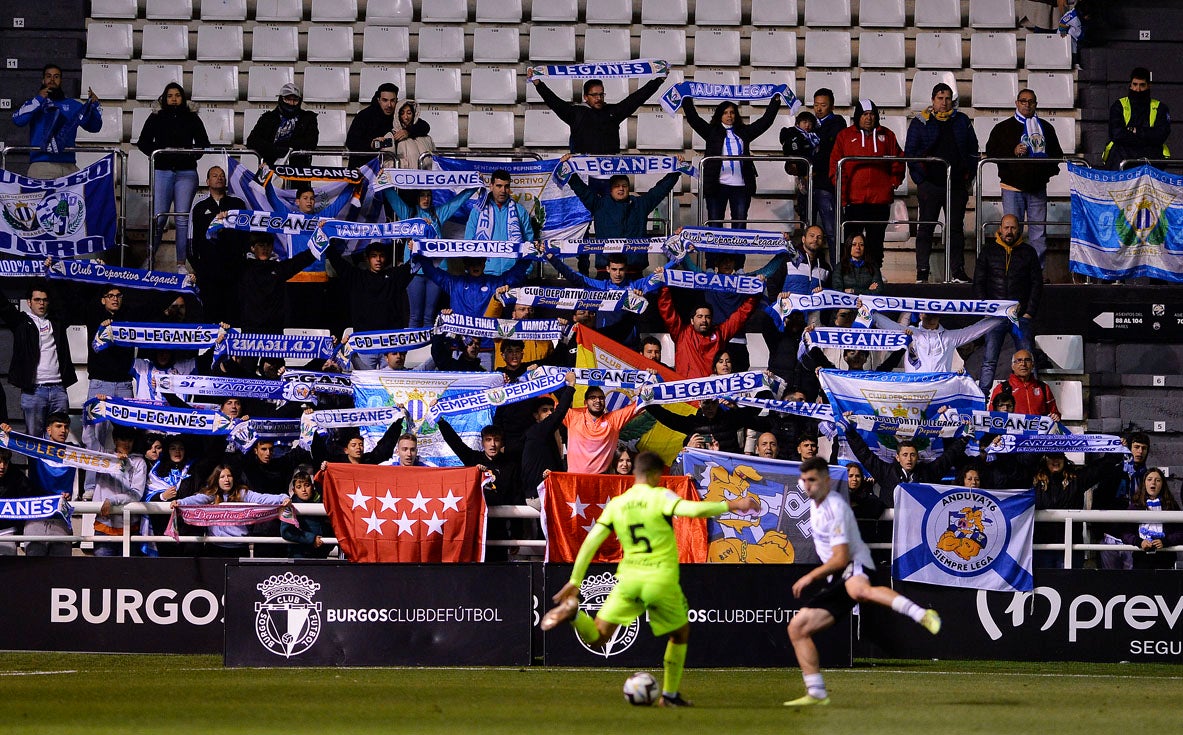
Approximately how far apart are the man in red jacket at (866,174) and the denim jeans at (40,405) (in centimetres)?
978

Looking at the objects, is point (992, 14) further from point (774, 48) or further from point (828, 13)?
point (774, 48)

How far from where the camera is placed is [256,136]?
20578 mm

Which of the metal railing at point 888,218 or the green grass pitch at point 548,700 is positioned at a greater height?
the metal railing at point 888,218

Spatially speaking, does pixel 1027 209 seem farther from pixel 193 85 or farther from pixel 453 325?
pixel 193 85

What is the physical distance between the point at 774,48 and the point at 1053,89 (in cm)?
434

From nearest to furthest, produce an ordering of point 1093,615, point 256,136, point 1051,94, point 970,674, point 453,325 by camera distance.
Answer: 1. point 970,674
2. point 1093,615
3. point 453,325
4. point 256,136
5. point 1051,94

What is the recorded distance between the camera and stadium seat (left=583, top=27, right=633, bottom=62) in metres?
24.8

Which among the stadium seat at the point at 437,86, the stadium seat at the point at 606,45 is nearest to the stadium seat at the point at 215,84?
the stadium seat at the point at 437,86

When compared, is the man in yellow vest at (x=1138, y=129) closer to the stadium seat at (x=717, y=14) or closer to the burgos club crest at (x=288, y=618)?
the stadium seat at (x=717, y=14)

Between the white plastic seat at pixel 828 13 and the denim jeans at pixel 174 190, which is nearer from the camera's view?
the denim jeans at pixel 174 190

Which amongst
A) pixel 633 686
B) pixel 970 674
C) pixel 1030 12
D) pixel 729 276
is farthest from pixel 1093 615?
pixel 1030 12

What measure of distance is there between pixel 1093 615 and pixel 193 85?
15675mm

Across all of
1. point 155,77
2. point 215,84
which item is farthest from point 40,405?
point 155,77

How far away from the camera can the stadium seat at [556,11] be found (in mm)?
25391
